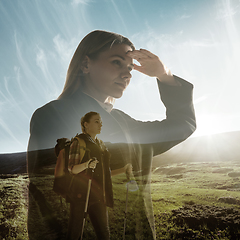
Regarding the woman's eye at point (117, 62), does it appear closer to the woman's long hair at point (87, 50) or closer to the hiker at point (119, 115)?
the hiker at point (119, 115)

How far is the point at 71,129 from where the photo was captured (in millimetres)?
877

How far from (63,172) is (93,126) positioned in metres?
0.28

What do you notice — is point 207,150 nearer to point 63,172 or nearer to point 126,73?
point 126,73

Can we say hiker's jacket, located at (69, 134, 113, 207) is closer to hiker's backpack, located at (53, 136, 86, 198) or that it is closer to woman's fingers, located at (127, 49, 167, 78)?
hiker's backpack, located at (53, 136, 86, 198)

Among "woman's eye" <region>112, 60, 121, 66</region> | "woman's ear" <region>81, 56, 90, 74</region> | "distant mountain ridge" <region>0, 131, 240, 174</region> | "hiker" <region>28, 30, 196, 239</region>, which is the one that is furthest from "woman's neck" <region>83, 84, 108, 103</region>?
"distant mountain ridge" <region>0, 131, 240, 174</region>

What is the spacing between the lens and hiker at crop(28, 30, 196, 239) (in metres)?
0.88

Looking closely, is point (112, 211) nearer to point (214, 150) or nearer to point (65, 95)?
point (65, 95)

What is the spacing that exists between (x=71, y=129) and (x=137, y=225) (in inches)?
27.3

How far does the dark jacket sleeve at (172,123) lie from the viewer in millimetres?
957

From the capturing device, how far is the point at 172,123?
0.97 metres

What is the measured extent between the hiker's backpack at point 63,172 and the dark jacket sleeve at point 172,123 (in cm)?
43

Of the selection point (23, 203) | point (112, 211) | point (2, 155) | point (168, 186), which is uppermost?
point (2, 155)

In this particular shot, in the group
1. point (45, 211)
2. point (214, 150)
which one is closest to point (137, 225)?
point (45, 211)

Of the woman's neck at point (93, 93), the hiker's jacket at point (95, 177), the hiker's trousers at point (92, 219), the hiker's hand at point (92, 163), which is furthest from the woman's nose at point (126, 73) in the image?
the hiker's trousers at point (92, 219)
